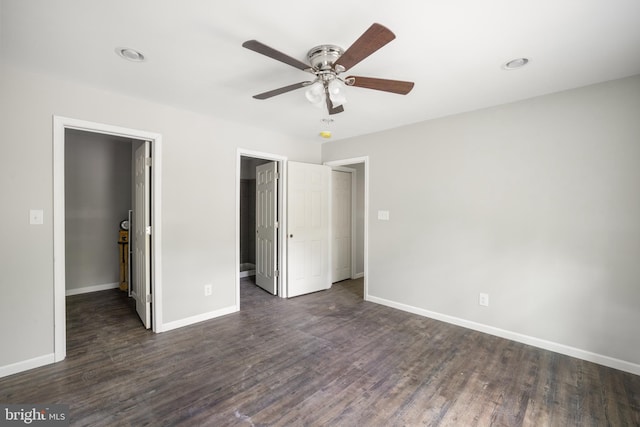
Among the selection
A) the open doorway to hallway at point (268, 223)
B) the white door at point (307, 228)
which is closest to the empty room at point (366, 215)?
the open doorway to hallway at point (268, 223)

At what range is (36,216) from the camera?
91.2 inches

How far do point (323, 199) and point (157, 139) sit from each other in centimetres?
243

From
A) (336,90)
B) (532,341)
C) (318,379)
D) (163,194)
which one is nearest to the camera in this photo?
(336,90)

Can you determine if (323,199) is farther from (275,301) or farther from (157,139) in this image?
(157,139)

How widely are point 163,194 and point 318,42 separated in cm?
223

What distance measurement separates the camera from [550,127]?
8.68ft

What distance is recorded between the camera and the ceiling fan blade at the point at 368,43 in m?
1.31

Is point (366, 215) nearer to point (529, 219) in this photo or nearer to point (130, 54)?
point (529, 219)

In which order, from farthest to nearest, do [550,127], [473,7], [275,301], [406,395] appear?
[275,301], [550,127], [406,395], [473,7]

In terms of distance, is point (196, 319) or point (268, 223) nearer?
point (196, 319)

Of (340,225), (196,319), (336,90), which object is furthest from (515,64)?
(196,319)

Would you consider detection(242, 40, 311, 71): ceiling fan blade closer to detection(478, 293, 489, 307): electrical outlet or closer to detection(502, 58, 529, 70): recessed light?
detection(502, 58, 529, 70): recessed light

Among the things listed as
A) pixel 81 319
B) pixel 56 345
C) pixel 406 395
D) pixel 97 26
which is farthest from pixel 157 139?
pixel 406 395

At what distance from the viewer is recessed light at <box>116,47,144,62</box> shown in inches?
→ 76.1
